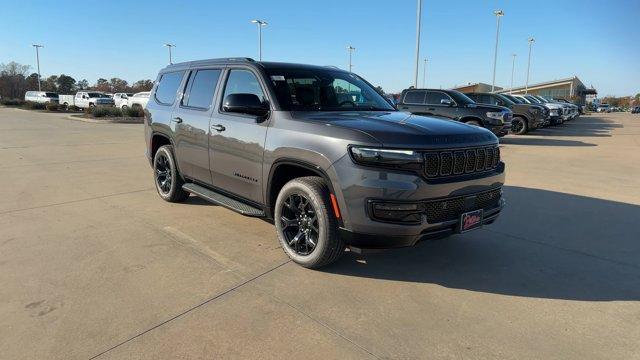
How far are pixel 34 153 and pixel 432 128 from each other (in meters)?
11.1

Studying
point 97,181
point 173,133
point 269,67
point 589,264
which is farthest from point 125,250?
point 589,264

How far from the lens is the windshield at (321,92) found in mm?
4524

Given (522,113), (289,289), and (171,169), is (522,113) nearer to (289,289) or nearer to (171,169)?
(171,169)

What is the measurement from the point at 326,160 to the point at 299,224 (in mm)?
774

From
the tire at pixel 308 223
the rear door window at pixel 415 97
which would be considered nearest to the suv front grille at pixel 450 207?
the tire at pixel 308 223

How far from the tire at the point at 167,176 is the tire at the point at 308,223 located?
2.41m

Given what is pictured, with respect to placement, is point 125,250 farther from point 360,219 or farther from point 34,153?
point 34,153

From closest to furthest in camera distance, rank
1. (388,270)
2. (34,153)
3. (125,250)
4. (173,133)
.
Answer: (388,270) < (125,250) < (173,133) < (34,153)

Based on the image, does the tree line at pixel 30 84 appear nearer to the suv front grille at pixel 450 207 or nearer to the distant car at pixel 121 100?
the distant car at pixel 121 100

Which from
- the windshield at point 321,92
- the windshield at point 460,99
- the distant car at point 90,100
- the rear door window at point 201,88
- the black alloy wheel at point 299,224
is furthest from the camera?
the distant car at point 90,100

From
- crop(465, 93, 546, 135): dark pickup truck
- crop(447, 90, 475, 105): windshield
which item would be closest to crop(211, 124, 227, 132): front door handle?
crop(447, 90, 475, 105): windshield

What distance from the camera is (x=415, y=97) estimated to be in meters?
15.6

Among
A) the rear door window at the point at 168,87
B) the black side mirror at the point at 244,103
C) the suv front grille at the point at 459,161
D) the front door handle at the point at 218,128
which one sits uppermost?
the rear door window at the point at 168,87

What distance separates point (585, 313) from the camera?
11.2 feet
